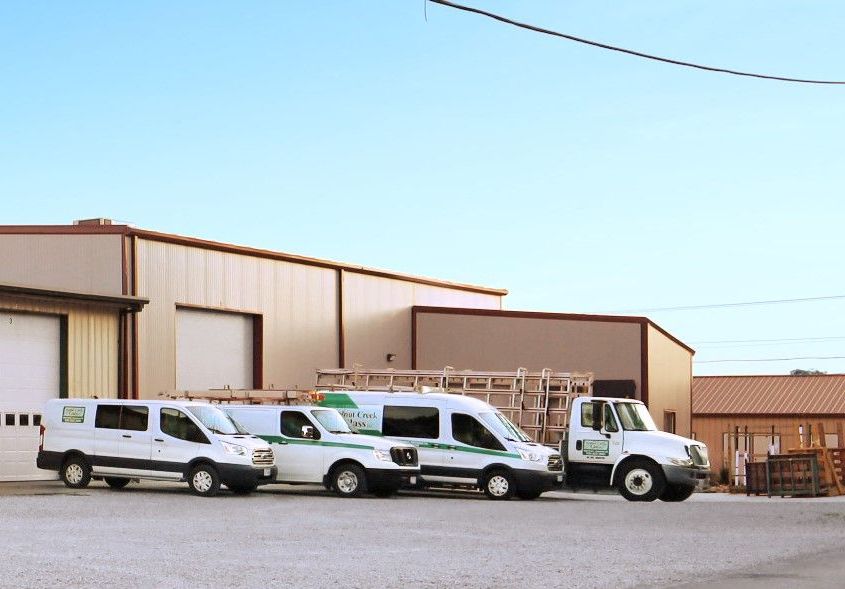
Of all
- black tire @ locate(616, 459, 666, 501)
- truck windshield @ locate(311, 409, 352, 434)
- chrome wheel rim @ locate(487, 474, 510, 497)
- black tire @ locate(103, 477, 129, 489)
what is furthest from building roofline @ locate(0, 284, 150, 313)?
black tire @ locate(616, 459, 666, 501)

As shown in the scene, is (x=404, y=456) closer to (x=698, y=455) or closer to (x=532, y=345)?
(x=698, y=455)

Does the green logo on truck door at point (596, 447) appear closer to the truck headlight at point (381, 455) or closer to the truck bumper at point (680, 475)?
the truck bumper at point (680, 475)

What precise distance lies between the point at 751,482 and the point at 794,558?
65.4 feet

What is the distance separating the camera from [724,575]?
14.0 metres

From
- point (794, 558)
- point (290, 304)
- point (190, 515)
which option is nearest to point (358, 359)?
point (290, 304)

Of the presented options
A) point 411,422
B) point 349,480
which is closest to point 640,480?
point 411,422

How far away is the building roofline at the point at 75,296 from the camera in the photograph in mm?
29297

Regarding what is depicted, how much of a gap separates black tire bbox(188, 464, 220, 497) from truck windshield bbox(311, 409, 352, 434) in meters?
2.47

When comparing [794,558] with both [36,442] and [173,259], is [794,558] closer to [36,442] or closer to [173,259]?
[36,442]

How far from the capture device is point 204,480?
25844 millimetres

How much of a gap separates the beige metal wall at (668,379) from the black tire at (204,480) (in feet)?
57.7

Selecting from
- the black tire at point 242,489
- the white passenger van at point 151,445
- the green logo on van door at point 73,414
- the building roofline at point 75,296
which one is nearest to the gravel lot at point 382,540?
the black tire at point 242,489

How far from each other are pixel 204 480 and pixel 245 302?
12024 mm

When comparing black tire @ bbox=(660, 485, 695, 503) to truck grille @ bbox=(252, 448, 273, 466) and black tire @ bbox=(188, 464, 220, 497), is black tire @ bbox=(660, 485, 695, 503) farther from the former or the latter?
black tire @ bbox=(188, 464, 220, 497)
